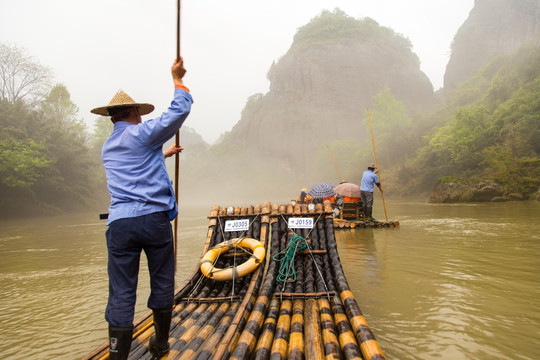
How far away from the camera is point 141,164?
235cm

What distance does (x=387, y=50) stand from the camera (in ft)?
234

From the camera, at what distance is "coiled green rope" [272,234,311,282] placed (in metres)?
3.74

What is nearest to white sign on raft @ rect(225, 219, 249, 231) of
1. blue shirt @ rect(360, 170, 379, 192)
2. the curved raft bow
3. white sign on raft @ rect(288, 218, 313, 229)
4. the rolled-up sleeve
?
the curved raft bow

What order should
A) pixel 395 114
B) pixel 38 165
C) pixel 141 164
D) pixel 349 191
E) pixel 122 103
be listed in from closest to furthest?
pixel 141 164, pixel 122 103, pixel 349 191, pixel 38 165, pixel 395 114

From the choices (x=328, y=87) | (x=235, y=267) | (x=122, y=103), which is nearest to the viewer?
(x=122, y=103)

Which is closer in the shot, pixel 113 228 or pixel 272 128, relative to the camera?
pixel 113 228

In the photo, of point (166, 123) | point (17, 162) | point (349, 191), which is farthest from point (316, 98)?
point (166, 123)

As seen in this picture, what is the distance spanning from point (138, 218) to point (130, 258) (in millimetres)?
290

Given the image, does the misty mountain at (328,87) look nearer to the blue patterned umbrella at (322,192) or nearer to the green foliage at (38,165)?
the green foliage at (38,165)

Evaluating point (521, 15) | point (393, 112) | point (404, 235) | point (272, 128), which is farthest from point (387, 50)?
point (404, 235)

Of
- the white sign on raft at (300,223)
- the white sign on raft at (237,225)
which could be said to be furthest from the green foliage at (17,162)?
the white sign on raft at (300,223)

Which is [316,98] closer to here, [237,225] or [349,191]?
[349,191]

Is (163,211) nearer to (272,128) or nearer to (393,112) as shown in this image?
(393,112)

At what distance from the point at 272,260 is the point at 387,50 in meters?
78.9
